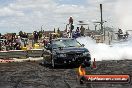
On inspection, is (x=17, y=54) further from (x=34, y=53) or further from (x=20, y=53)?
(x=34, y=53)

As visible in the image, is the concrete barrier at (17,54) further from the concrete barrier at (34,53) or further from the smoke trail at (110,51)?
the smoke trail at (110,51)

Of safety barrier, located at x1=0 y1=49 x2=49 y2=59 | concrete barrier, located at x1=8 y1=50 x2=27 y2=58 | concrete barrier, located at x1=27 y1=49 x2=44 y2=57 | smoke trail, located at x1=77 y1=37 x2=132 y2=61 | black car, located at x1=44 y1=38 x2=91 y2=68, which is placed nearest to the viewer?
black car, located at x1=44 y1=38 x2=91 y2=68

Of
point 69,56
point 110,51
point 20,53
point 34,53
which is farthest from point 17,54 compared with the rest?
point 69,56

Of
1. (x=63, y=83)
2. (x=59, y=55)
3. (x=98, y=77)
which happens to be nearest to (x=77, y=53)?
(x=59, y=55)

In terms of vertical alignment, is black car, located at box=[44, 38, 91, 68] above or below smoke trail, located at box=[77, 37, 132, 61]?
above

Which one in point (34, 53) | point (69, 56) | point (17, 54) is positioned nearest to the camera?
point (69, 56)

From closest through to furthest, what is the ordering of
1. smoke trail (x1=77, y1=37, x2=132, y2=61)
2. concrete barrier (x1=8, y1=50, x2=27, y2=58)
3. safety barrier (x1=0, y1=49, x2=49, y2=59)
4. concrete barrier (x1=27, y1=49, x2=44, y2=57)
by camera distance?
smoke trail (x1=77, y1=37, x2=132, y2=61) → safety barrier (x1=0, y1=49, x2=49, y2=59) → concrete barrier (x1=8, y1=50, x2=27, y2=58) → concrete barrier (x1=27, y1=49, x2=44, y2=57)

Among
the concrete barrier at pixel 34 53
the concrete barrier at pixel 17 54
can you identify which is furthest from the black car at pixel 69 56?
the concrete barrier at pixel 34 53

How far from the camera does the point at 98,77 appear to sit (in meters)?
11.3

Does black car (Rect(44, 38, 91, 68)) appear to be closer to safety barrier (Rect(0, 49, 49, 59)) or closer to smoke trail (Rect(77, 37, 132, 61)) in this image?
smoke trail (Rect(77, 37, 132, 61))

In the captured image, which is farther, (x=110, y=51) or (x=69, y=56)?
(x=110, y=51)

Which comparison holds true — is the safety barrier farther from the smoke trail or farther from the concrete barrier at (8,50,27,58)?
the smoke trail

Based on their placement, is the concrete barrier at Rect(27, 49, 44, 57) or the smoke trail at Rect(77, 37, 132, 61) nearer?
the smoke trail at Rect(77, 37, 132, 61)

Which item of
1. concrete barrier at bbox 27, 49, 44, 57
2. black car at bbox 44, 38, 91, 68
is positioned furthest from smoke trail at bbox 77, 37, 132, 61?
black car at bbox 44, 38, 91, 68
